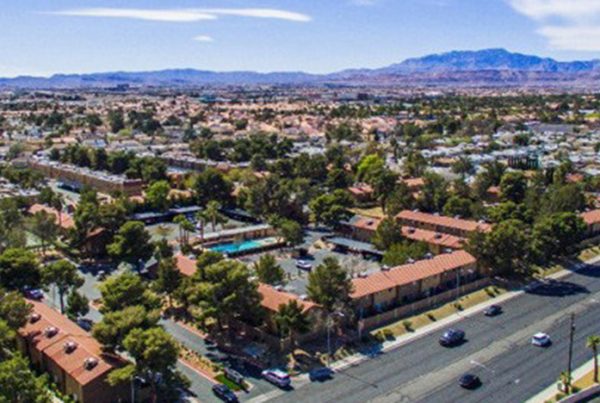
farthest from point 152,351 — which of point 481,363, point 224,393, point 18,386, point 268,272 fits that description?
point 481,363

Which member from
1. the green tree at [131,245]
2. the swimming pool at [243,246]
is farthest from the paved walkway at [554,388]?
the swimming pool at [243,246]

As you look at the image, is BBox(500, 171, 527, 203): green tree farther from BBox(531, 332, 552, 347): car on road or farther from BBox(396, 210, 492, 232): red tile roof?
BBox(531, 332, 552, 347): car on road

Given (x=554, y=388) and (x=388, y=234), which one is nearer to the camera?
(x=554, y=388)

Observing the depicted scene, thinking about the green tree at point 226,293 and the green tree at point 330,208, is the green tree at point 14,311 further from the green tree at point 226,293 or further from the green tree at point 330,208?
the green tree at point 330,208

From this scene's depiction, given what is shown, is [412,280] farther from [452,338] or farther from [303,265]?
[303,265]

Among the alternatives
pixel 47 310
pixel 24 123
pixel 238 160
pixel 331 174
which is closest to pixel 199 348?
pixel 47 310

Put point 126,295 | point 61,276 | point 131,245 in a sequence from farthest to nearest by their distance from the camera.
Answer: point 131,245, point 61,276, point 126,295
